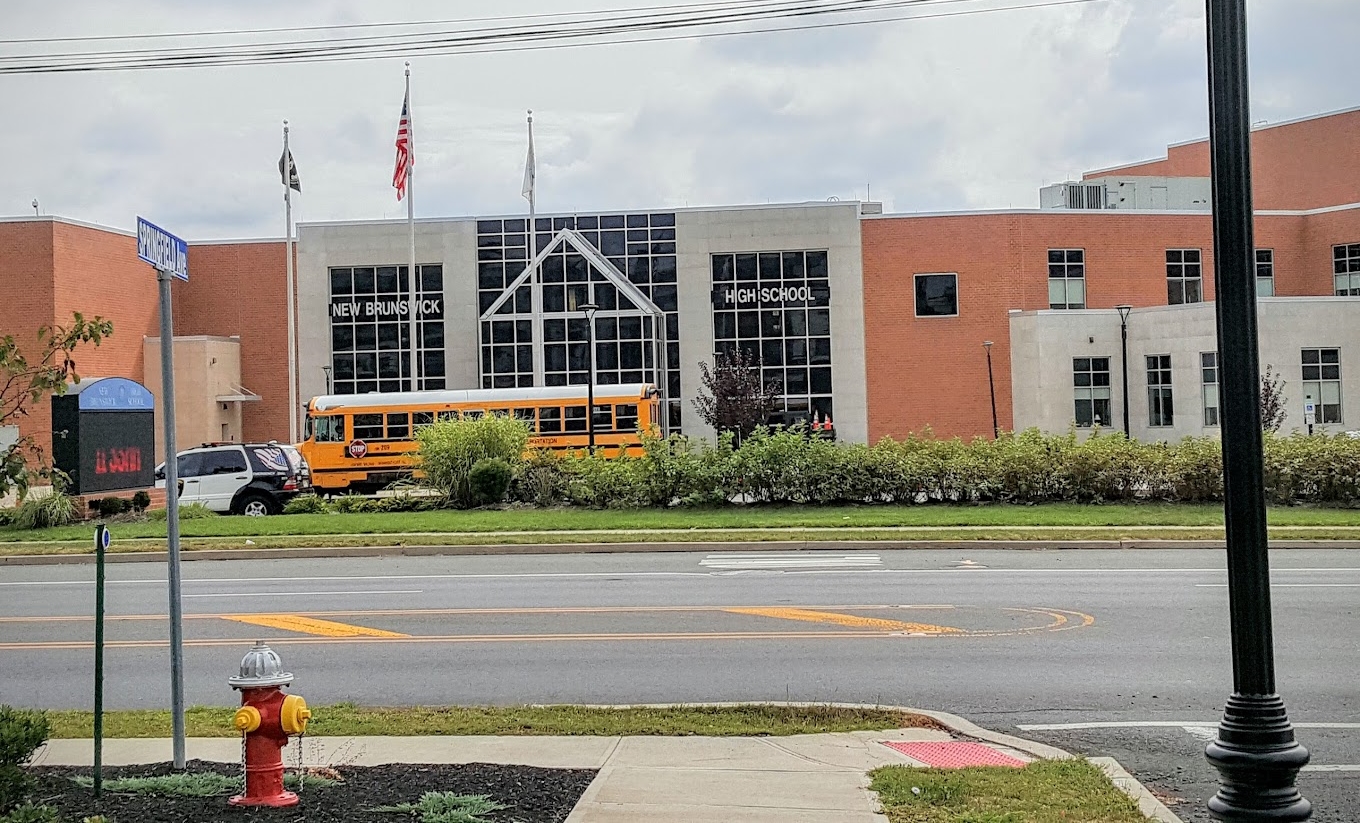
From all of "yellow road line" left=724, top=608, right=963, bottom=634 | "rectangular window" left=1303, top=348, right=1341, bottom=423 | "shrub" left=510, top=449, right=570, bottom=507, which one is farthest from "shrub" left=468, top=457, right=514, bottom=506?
"rectangular window" left=1303, top=348, right=1341, bottom=423

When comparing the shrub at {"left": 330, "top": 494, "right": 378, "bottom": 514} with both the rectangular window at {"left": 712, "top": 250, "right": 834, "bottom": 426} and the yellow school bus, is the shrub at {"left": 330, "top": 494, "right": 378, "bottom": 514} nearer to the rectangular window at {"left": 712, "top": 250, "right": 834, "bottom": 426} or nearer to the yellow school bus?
the yellow school bus

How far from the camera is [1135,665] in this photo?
1099 centimetres

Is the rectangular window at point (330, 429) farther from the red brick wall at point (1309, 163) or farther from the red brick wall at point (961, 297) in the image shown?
the red brick wall at point (1309, 163)

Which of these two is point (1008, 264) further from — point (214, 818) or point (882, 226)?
point (214, 818)

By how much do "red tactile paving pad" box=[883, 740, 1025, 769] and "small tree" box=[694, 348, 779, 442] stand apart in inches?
1303

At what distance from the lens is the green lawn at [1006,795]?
6527 mm

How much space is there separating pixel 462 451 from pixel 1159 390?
28007 millimetres

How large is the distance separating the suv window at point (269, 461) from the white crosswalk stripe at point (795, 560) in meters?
13.1

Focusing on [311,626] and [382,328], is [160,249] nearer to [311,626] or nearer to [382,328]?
[311,626]

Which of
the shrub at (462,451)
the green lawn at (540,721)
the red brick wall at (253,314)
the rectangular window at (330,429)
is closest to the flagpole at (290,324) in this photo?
the red brick wall at (253,314)

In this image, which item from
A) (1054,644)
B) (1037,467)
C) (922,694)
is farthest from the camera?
(1037,467)

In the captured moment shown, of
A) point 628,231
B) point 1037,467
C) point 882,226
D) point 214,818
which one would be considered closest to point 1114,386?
point 882,226

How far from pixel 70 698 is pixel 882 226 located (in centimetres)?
4379

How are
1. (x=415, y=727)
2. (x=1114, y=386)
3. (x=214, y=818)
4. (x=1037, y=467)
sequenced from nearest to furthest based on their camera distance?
(x=214, y=818) → (x=415, y=727) → (x=1037, y=467) → (x=1114, y=386)
